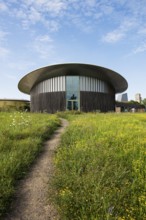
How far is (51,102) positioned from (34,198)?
1425 inches

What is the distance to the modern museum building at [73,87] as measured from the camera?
3903cm

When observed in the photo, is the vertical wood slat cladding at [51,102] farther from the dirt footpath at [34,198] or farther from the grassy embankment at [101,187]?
the grassy embankment at [101,187]

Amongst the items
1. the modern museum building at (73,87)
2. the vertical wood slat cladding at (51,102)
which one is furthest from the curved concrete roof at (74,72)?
the vertical wood slat cladding at (51,102)

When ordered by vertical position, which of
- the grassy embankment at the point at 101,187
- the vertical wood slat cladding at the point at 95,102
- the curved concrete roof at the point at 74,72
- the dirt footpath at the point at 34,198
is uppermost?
the curved concrete roof at the point at 74,72

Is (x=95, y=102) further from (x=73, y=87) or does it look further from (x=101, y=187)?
(x=101, y=187)

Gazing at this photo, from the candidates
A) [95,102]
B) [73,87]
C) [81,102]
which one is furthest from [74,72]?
[95,102]

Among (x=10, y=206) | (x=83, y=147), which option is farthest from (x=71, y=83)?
(x=10, y=206)

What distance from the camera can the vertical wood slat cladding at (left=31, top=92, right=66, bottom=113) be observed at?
3922 cm

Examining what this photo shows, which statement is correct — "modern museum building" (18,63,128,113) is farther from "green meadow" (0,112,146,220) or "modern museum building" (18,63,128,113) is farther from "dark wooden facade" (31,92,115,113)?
"green meadow" (0,112,146,220)

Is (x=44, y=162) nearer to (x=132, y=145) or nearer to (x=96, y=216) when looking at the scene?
(x=132, y=145)

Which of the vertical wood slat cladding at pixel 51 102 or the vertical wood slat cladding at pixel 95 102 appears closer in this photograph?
the vertical wood slat cladding at pixel 51 102

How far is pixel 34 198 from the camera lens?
441 centimetres

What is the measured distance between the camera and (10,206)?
4.14 m

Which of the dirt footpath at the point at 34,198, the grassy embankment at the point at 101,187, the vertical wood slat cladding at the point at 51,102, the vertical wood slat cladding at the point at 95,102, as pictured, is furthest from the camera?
the vertical wood slat cladding at the point at 95,102
